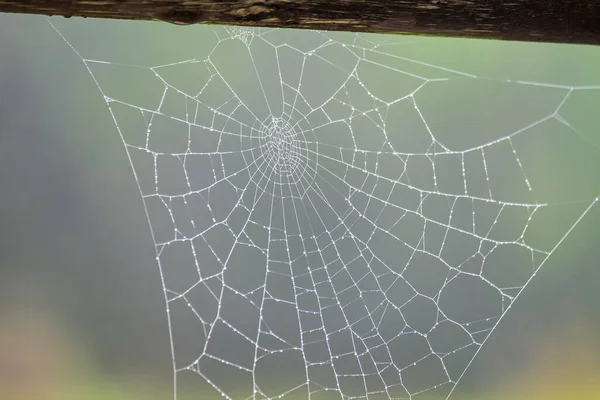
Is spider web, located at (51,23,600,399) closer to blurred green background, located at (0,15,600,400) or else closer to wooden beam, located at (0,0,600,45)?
blurred green background, located at (0,15,600,400)

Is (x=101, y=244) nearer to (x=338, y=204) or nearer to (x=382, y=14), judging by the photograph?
(x=338, y=204)

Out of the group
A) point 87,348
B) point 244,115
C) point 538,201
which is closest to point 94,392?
point 87,348

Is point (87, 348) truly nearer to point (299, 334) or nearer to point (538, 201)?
point (299, 334)

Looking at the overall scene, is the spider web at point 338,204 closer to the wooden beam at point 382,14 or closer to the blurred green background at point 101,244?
the blurred green background at point 101,244

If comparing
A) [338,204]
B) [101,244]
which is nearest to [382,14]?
[338,204]

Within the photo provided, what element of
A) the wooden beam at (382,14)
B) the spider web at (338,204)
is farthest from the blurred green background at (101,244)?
the wooden beam at (382,14)
